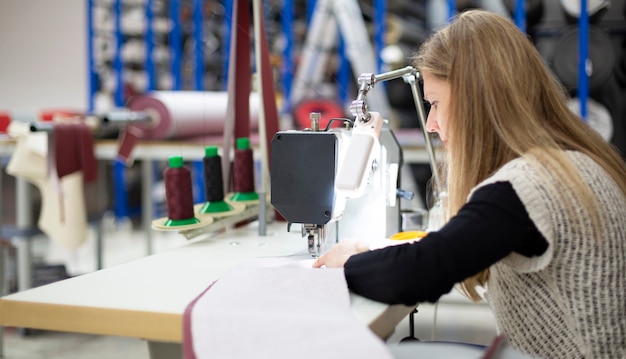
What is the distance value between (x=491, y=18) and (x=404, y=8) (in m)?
3.20

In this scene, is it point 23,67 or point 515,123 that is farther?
point 23,67

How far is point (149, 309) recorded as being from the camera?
1000 mm

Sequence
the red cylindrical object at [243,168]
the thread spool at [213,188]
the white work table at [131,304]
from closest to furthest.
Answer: the white work table at [131,304], the thread spool at [213,188], the red cylindrical object at [243,168]

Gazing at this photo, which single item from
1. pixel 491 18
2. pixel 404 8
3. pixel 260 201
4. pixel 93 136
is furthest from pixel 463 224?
pixel 404 8

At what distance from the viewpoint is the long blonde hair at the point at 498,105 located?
1161 millimetres

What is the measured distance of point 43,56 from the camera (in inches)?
241

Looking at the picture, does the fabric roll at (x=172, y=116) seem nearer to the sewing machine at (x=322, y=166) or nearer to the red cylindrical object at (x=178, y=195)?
the red cylindrical object at (x=178, y=195)

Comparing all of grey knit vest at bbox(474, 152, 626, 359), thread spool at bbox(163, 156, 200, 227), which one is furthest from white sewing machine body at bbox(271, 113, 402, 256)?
thread spool at bbox(163, 156, 200, 227)

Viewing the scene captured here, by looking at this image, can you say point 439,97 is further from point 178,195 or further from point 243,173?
point 243,173

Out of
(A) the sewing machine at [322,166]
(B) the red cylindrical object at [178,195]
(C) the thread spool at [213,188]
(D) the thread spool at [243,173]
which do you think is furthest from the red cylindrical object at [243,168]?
(A) the sewing machine at [322,166]

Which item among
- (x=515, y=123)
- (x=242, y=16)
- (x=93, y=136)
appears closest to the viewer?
(x=515, y=123)

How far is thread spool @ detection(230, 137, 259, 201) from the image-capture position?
6.09 ft

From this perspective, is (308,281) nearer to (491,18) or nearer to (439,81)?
(439,81)

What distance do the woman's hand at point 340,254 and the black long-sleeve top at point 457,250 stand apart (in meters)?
0.12
